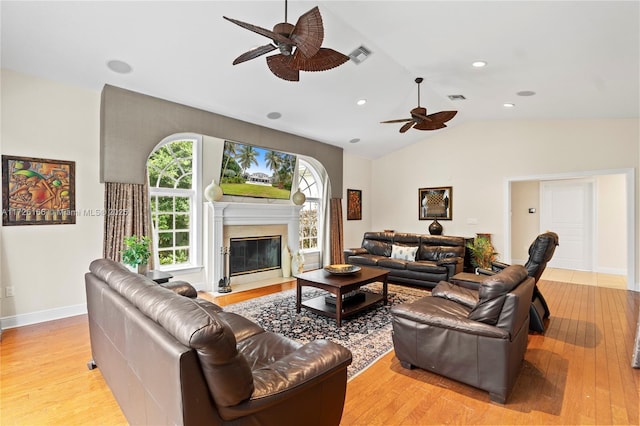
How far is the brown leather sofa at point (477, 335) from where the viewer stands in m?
2.20

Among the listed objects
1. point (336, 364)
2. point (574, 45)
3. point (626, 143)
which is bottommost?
point (336, 364)

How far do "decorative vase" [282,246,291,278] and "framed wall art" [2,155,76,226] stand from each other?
3478 mm

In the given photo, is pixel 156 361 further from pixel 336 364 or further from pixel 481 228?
pixel 481 228

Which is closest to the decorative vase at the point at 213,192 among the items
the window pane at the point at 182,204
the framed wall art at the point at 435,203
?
the window pane at the point at 182,204

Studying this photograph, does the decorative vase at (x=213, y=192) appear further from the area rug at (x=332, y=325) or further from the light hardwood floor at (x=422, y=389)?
the light hardwood floor at (x=422, y=389)

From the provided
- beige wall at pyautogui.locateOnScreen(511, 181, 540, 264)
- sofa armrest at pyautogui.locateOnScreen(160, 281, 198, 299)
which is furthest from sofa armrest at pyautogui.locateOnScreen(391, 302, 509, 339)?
beige wall at pyautogui.locateOnScreen(511, 181, 540, 264)

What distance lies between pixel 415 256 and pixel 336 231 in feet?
6.74

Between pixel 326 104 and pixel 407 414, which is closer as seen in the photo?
pixel 407 414

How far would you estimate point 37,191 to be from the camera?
12.2ft

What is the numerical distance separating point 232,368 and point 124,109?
4091 millimetres

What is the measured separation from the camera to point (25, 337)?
334 cm

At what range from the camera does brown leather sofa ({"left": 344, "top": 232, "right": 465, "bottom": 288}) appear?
5375mm

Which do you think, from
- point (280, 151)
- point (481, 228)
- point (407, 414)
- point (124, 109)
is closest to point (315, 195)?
point (280, 151)

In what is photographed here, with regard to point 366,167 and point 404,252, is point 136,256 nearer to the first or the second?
point 404,252
